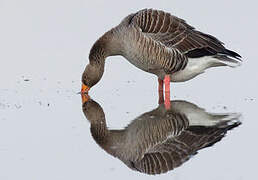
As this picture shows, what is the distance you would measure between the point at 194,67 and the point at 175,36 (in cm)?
77

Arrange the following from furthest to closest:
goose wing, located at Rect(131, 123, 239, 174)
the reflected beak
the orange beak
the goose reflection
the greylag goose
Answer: the orange beak → the reflected beak → the greylag goose → the goose reflection → goose wing, located at Rect(131, 123, 239, 174)

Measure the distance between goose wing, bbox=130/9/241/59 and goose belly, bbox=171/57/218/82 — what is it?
0.13 meters

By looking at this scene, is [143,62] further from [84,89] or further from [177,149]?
[177,149]

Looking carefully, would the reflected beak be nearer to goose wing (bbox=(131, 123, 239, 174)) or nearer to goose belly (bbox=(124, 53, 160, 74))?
goose belly (bbox=(124, 53, 160, 74))

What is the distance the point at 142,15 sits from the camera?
1145 cm

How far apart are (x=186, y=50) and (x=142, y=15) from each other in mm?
1152

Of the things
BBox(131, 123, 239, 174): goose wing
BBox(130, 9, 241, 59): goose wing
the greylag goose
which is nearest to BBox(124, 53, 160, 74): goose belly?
the greylag goose

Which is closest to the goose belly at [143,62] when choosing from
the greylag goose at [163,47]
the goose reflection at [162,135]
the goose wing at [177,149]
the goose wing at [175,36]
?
the greylag goose at [163,47]

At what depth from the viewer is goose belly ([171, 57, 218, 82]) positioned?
453 inches

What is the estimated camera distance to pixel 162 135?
8.19m

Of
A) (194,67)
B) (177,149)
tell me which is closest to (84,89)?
(194,67)

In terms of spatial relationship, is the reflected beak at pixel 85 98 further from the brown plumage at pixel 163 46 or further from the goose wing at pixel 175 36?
the goose wing at pixel 175 36

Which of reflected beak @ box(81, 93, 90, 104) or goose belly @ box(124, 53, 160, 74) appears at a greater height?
goose belly @ box(124, 53, 160, 74)

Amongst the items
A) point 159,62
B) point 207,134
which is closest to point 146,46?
point 159,62
